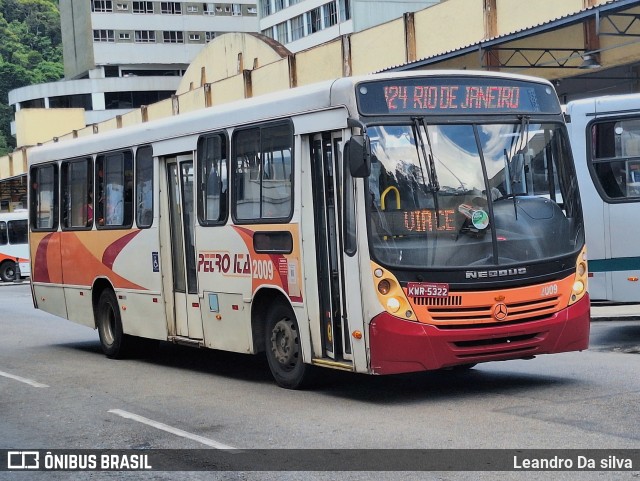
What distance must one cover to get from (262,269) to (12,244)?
1548 inches

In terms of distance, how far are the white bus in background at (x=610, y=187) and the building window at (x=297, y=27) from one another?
7206cm

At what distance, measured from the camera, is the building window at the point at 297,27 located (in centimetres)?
8679

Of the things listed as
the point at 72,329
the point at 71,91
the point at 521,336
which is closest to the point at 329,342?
the point at 521,336

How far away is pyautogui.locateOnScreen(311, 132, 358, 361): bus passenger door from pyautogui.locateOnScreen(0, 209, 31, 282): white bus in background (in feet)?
131

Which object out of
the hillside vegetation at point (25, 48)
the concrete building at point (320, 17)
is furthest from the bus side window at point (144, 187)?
the hillside vegetation at point (25, 48)

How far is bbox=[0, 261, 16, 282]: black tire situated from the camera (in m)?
49.1

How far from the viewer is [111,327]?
16.1 metres

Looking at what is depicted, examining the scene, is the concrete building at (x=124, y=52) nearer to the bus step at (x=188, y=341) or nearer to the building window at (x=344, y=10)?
the building window at (x=344, y=10)

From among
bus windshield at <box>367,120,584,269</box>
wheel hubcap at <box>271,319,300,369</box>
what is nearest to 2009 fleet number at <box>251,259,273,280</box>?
wheel hubcap at <box>271,319,300,369</box>

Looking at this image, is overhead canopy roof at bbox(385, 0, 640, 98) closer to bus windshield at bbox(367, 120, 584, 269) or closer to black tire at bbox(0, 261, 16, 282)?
bus windshield at bbox(367, 120, 584, 269)

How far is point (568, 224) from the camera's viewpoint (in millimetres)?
10898

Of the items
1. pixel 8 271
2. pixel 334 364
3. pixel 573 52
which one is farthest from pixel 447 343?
pixel 8 271

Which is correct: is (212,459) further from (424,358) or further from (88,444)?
(424,358)

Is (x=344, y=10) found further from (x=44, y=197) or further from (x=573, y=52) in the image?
(x=44, y=197)
